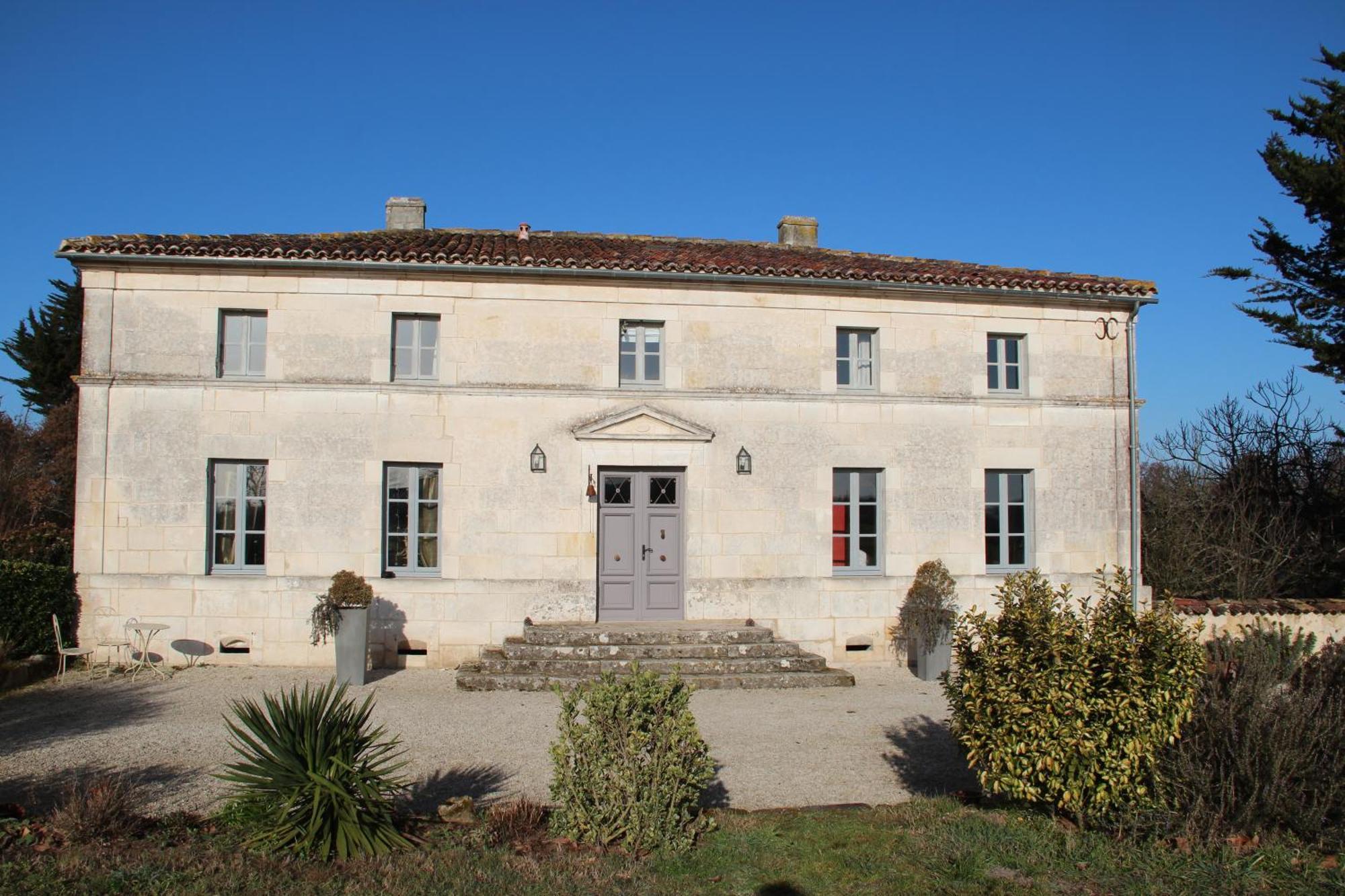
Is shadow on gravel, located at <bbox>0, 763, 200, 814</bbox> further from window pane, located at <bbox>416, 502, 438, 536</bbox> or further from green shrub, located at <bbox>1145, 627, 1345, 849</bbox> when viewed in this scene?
green shrub, located at <bbox>1145, 627, 1345, 849</bbox>

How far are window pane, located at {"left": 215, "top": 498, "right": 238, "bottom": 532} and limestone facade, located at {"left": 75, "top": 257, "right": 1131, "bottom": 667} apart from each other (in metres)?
0.29

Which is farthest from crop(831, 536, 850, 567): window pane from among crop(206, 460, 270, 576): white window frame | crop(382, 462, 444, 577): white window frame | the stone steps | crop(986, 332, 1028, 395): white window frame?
crop(206, 460, 270, 576): white window frame

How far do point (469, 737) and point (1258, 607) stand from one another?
11.4 m

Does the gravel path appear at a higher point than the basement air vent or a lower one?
lower

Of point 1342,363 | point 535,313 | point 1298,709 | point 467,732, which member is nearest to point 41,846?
point 467,732

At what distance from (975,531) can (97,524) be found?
12677mm

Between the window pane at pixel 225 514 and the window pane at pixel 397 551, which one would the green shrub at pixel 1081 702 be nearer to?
the window pane at pixel 397 551

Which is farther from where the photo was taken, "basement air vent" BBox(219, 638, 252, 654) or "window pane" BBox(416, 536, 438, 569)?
"window pane" BBox(416, 536, 438, 569)

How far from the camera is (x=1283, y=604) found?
1390 centimetres

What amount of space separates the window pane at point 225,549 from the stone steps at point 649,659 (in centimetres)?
375

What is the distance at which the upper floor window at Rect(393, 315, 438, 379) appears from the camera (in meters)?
13.6

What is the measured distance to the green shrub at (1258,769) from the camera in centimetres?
566

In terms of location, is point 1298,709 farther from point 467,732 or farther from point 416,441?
point 416,441

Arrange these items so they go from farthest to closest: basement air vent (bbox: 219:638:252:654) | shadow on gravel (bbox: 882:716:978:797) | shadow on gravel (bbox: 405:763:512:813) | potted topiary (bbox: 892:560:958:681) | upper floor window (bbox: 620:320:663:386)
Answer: upper floor window (bbox: 620:320:663:386)
potted topiary (bbox: 892:560:958:681)
basement air vent (bbox: 219:638:252:654)
shadow on gravel (bbox: 882:716:978:797)
shadow on gravel (bbox: 405:763:512:813)
